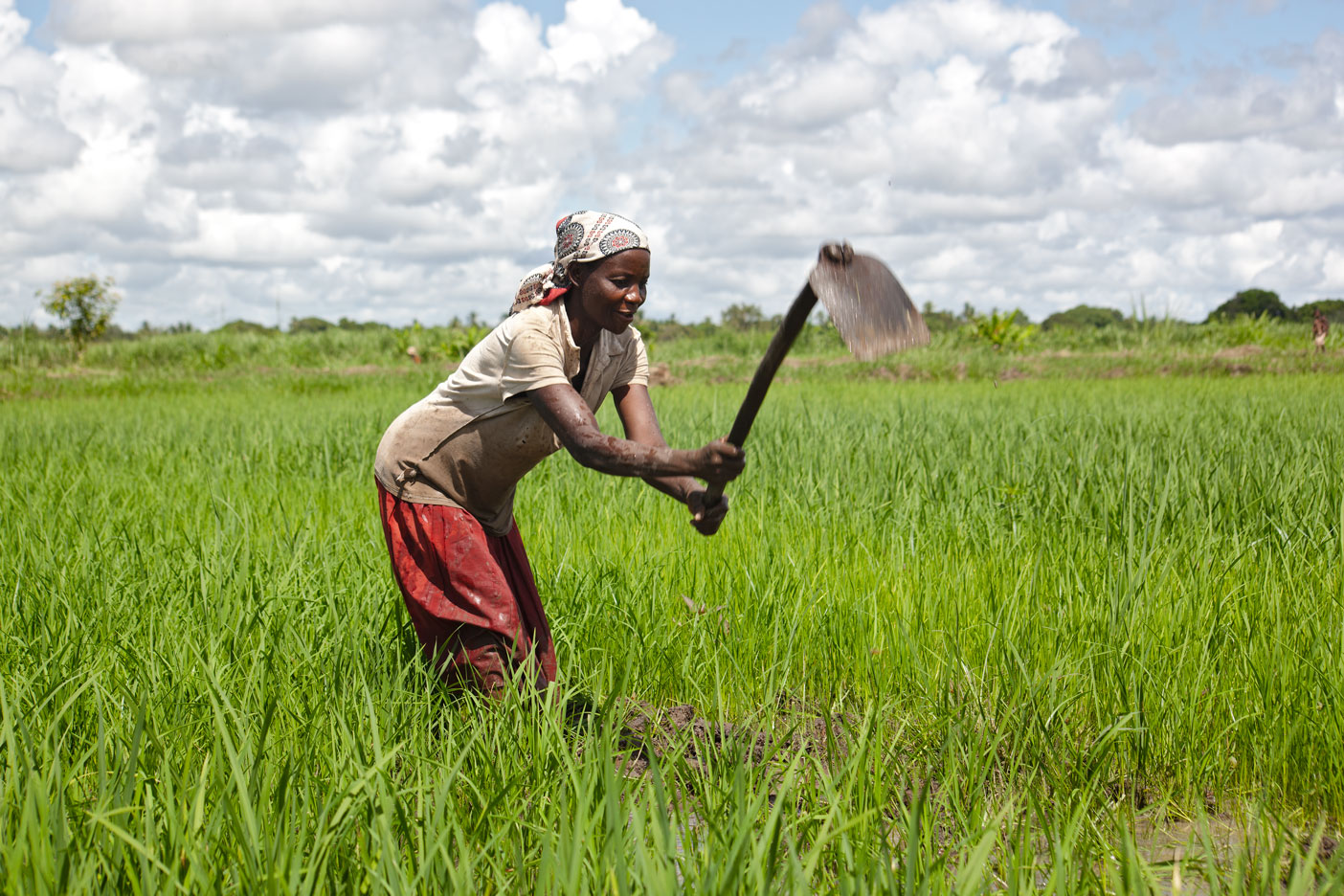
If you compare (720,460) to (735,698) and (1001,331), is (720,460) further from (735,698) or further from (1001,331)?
(1001,331)

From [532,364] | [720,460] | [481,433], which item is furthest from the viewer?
[481,433]

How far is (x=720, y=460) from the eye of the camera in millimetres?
1575

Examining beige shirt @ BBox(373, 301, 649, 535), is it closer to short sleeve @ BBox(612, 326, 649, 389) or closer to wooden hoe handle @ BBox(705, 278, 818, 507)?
short sleeve @ BBox(612, 326, 649, 389)

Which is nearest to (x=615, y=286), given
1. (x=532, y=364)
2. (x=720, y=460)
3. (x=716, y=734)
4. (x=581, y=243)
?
(x=581, y=243)

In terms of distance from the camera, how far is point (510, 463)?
207 centimetres

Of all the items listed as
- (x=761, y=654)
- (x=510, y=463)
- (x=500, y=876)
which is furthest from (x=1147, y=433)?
(x=500, y=876)

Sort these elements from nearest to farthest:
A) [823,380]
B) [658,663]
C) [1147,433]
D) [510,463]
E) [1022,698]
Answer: [1022,698]
[510,463]
[658,663]
[1147,433]
[823,380]

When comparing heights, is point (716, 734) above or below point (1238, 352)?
below

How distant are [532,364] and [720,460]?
46cm

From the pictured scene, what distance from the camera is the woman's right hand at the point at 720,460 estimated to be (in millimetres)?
1564

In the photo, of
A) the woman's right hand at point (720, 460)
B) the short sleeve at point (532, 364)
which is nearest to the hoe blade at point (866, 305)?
the woman's right hand at point (720, 460)

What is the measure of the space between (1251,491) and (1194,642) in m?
1.69

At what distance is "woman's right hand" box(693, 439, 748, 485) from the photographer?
5.13 feet

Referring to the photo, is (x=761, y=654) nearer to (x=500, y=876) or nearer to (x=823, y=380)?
(x=500, y=876)
